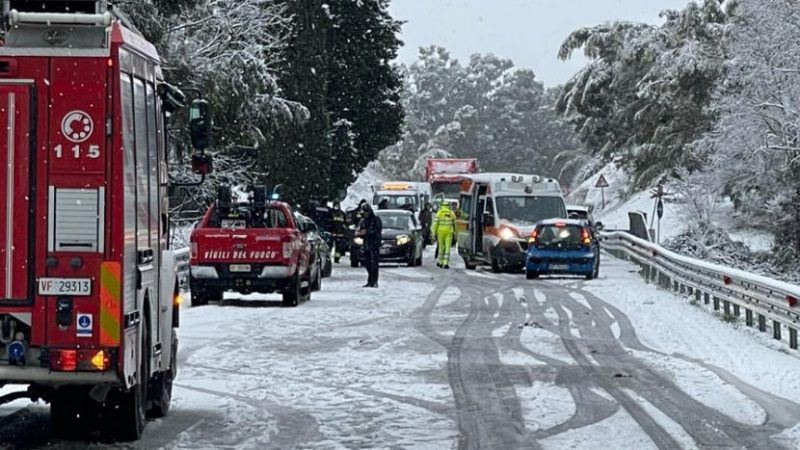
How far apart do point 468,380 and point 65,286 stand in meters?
6.08

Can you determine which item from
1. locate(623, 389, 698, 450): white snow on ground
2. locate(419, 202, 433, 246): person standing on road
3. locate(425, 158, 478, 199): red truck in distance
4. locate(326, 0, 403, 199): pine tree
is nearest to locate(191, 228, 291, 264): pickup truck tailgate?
locate(623, 389, 698, 450): white snow on ground

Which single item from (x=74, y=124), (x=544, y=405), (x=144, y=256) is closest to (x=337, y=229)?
(x=544, y=405)

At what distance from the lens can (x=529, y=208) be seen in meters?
37.8

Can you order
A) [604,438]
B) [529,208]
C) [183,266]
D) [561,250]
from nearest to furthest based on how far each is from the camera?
[604,438] → [183,266] → [561,250] → [529,208]

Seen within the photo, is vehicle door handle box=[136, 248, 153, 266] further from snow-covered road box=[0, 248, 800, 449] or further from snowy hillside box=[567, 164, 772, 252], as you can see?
snowy hillside box=[567, 164, 772, 252]

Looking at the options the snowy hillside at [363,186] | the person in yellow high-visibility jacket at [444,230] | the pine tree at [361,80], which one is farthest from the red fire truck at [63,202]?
the snowy hillside at [363,186]

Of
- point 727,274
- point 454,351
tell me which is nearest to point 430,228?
point 727,274

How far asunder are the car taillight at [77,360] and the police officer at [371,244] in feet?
65.2

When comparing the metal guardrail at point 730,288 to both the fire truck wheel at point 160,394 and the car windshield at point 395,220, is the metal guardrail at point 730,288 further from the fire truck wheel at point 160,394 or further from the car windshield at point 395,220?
the fire truck wheel at point 160,394

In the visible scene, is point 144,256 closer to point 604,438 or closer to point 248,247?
point 604,438

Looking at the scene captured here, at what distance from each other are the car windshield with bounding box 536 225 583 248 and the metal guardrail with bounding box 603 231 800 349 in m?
1.67

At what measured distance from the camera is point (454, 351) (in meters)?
17.6

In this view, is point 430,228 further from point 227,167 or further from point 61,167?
point 61,167

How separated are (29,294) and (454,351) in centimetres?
869
